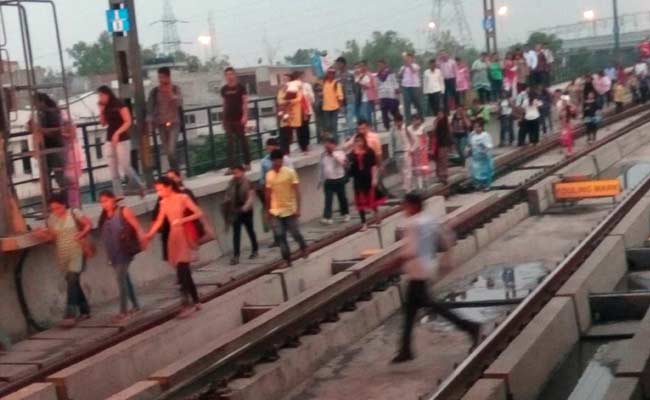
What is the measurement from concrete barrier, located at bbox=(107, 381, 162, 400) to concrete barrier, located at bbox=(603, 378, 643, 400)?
4.42 m

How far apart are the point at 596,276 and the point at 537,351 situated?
382 centimetres

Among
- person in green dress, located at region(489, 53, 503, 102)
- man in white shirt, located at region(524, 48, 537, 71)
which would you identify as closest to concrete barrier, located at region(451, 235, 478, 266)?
person in green dress, located at region(489, 53, 503, 102)

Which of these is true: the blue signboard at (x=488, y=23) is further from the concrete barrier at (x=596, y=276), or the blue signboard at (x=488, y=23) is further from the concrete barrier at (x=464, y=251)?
the concrete barrier at (x=596, y=276)

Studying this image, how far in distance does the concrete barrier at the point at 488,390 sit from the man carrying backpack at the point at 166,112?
31.3 feet

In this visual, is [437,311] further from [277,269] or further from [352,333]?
[277,269]

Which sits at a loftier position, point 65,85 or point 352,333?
point 65,85

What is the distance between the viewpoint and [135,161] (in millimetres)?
19844

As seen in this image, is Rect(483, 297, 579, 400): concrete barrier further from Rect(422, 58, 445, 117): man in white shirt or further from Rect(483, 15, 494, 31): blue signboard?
Rect(483, 15, 494, 31): blue signboard

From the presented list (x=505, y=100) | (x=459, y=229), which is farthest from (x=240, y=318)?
(x=505, y=100)

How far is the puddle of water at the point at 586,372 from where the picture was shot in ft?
39.3

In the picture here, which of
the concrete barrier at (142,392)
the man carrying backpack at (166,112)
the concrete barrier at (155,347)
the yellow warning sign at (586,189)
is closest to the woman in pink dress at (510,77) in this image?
the yellow warning sign at (586,189)

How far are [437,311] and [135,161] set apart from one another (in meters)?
8.13

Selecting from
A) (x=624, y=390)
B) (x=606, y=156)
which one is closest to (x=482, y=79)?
(x=606, y=156)

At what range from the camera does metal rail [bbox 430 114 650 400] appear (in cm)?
1163
